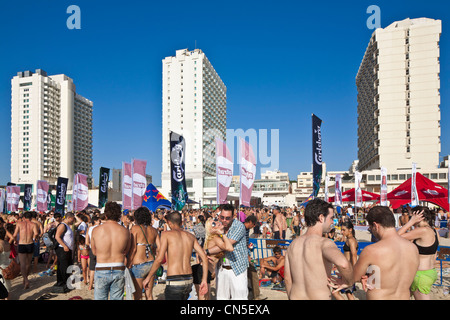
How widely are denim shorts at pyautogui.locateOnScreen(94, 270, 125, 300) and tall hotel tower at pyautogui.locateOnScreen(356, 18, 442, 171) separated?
235 ft

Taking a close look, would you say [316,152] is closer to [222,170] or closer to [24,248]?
[222,170]

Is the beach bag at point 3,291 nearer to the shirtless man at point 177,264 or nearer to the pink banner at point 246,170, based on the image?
the shirtless man at point 177,264

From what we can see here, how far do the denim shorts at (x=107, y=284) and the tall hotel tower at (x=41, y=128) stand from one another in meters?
102

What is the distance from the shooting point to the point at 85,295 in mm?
7168

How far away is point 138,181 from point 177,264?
38.0 feet

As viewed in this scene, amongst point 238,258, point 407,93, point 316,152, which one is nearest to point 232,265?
point 238,258

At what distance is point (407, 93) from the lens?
229ft

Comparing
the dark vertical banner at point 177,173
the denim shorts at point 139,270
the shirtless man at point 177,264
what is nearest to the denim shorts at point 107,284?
the shirtless man at point 177,264

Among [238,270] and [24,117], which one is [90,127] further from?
[238,270]

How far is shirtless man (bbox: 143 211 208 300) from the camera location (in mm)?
4219

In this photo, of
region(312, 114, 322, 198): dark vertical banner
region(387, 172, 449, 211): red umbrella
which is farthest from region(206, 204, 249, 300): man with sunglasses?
region(387, 172, 449, 211): red umbrella

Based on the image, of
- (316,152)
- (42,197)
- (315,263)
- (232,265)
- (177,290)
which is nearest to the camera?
(315,263)

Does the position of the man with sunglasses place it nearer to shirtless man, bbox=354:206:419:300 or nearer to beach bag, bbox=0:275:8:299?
shirtless man, bbox=354:206:419:300

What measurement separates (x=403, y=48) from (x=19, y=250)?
251 feet
